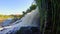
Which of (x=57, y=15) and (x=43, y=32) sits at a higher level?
(x=57, y=15)

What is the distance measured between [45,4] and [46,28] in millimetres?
542

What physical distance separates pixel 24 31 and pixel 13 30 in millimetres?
598

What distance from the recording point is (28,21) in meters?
6.68

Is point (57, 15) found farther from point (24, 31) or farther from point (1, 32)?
point (1, 32)

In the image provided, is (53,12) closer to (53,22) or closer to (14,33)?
(53,22)

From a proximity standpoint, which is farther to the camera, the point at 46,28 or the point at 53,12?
the point at 46,28

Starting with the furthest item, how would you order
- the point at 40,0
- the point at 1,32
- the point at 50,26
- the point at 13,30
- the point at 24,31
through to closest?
the point at 1,32
the point at 13,30
the point at 24,31
the point at 40,0
the point at 50,26

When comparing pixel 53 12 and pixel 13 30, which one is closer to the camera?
pixel 53 12

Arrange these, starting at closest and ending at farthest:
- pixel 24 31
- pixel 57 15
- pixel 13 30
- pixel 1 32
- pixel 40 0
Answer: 1. pixel 57 15
2. pixel 40 0
3. pixel 24 31
4. pixel 13 30
5. pixel 1 32

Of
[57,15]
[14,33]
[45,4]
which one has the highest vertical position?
[45,4]

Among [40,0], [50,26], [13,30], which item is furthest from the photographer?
[13,30]

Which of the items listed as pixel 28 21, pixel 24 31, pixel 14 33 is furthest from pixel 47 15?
pixel 28 21

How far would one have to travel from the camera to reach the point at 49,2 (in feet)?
14.2

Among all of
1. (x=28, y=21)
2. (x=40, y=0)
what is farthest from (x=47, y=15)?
(x=28, y=21)
